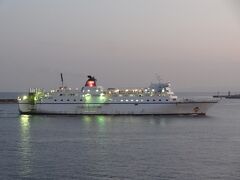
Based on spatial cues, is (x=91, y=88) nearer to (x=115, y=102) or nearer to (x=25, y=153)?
(x=115, y=102)

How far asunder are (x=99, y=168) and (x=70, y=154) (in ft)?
18.5

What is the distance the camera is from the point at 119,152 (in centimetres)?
3450

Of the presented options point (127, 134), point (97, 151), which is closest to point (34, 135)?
point (127, 134)

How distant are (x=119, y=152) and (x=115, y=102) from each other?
3795 centimetres

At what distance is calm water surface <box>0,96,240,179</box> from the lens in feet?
88.9

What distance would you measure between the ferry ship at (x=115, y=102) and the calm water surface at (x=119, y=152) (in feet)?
47.1

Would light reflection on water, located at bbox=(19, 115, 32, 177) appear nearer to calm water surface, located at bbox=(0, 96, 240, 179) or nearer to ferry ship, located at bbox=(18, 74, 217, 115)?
calm water surface, located at bbox=(0, 96, 240, 179)

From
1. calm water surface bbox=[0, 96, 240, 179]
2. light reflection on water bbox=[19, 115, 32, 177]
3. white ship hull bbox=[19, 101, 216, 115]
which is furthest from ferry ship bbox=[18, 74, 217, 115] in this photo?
light reflection on water bbox=[19, 115, 32, 177]

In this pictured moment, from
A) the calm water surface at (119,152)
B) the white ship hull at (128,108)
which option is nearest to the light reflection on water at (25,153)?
the calm water surface at (119,152)

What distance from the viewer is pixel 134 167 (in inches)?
1124

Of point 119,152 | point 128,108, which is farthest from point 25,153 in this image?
point 128,108

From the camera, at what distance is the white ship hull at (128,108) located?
2785 inches

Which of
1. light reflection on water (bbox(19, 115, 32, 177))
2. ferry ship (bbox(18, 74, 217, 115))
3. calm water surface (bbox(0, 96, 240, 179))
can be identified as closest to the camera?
calm water surface (bbox(0, 96, 240, 179))

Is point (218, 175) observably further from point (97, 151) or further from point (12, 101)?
point (12, 101)
